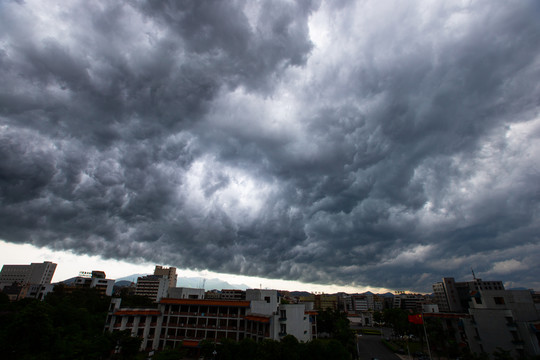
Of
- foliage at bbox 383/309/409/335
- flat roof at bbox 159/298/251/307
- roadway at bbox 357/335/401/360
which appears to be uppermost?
flat roof at bbox 159/298/251/307

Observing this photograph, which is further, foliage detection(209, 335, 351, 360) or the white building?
the white building

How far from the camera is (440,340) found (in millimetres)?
76312

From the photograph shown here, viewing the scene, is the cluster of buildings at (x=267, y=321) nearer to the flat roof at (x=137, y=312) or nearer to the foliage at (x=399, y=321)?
the flat roof at (x=137, y=312)

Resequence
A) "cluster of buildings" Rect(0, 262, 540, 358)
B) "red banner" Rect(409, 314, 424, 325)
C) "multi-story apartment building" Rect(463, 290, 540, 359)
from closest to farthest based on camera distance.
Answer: "red banner" Rect(409, 314, 424, 325) → "multi-story apartment building" Rect(463, 290, 540, 359) → "cluster of buildings" Rect(0, 262, 540, 358)

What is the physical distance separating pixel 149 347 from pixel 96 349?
85.5 ft

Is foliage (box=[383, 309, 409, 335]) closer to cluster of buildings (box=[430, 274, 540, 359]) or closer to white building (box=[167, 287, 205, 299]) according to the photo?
cluster of buildings (box=[430, 274, 540, 359])

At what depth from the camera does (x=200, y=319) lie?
88.5m

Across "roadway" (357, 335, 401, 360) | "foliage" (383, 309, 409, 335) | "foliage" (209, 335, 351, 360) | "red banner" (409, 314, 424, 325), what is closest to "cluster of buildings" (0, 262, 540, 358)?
"foliage" (383, 309, 409, 335)

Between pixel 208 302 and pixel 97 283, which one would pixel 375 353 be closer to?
pixel 208 302

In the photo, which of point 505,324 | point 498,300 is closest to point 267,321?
point 505,324

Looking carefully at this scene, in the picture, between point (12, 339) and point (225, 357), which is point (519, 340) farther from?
point (12, 339)

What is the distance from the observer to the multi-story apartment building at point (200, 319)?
80.4m

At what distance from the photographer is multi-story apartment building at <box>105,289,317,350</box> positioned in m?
80.4

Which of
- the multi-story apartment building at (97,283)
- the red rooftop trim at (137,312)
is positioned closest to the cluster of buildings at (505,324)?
the red rooftop trim at (137,312)
